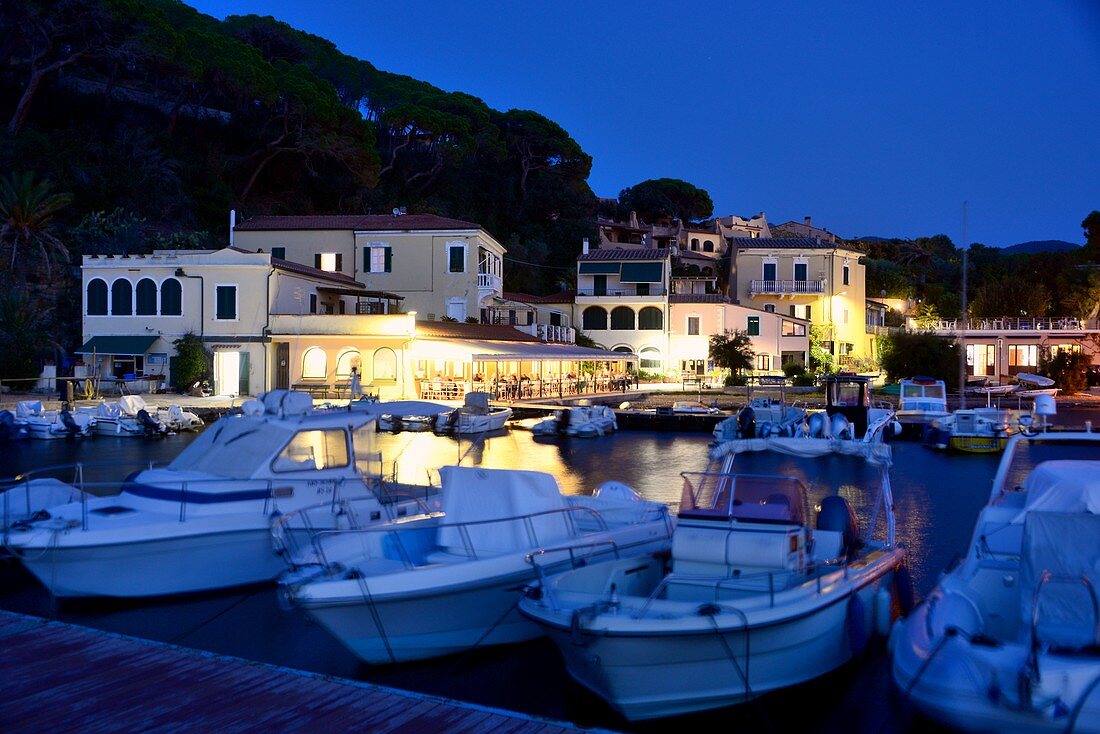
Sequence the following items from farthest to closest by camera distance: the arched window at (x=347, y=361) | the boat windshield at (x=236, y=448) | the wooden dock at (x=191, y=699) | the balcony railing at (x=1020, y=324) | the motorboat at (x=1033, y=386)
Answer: the balcony railing at (x=1020, y=324)
the motorboat at (x=1033, y=386)
the arched window at (x=347, y=361)
the boat windshield at (x=236, y=448)
the wooden dock at (x=191, y=699)

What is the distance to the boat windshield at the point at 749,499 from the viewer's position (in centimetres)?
925

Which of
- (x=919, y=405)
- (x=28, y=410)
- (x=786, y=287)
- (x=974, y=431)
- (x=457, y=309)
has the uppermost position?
(x=786, y=287)

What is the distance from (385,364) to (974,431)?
23472 mm

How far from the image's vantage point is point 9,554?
10773 millimetres

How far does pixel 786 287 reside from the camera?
62188 mm

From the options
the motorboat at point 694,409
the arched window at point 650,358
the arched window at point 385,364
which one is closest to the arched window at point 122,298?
the arched window at point 385,364

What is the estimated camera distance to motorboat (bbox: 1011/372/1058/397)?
43600 mm

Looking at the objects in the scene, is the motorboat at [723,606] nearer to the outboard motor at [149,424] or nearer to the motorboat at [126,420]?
the outboard motor at [149,424]

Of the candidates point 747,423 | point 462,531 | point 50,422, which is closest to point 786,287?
point 747,423

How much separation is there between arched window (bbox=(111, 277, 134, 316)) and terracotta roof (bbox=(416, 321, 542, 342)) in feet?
41.2

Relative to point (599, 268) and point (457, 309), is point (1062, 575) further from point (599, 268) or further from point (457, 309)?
point (599, 268)

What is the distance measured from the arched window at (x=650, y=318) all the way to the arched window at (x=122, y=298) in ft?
96.2

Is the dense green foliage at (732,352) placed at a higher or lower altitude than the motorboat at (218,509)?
higher

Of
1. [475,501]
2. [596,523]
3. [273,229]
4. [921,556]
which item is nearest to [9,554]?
[475,501]
